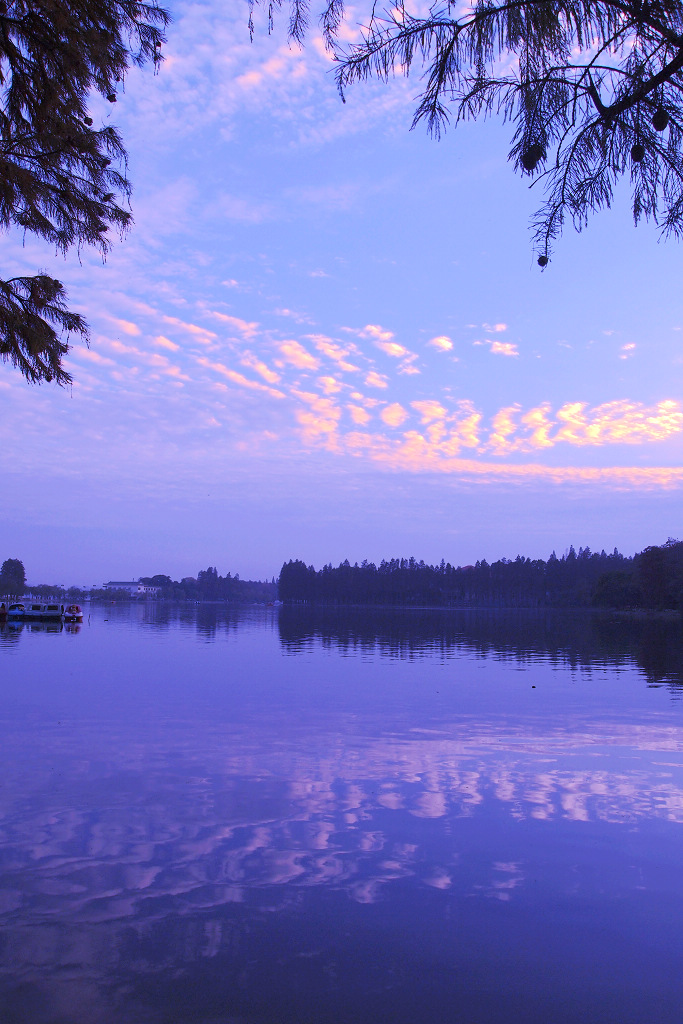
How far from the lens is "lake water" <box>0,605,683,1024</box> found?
15.4ft

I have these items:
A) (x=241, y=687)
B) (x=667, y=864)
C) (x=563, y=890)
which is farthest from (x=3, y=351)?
(x=241, y=687)

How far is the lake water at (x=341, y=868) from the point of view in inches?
185

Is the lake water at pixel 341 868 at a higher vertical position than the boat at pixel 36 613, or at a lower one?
lower

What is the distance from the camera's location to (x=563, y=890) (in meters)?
6.29

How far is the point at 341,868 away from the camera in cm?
679

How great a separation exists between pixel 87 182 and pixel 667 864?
808cm

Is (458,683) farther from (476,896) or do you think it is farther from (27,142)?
(27,142)

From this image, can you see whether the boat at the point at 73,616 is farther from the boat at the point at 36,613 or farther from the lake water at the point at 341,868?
the lake water at the point at 341,868

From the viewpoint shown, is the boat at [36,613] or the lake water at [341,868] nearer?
the lake water at [341,868]

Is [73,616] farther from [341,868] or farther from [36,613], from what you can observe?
[341,868]

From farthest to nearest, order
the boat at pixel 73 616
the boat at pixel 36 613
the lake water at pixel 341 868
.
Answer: the boat at pixel 73 616 < the boat at pixel 36 613 < the lake water at pixel 341 868

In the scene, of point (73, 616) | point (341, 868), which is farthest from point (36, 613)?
point (341, 868)

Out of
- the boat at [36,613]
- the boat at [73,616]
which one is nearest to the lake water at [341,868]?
the boat at [73,616]

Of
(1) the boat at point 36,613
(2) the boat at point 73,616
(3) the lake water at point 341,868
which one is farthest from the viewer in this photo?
(2) the boat at point 73,616
